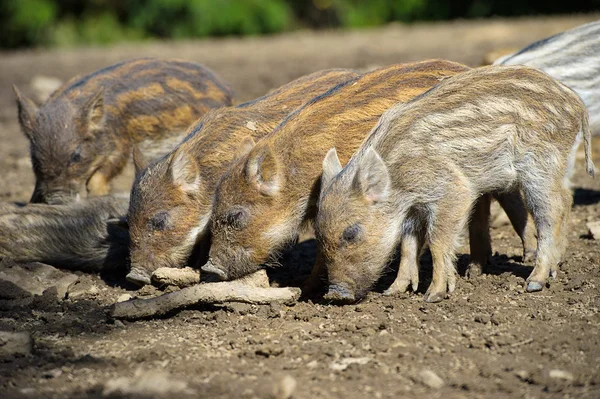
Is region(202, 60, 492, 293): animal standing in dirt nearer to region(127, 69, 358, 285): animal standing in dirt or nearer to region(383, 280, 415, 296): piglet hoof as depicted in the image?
region(127, 69, 358, 285): animal standing in dirt

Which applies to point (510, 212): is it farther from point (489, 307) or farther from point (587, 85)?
point (587, 85)

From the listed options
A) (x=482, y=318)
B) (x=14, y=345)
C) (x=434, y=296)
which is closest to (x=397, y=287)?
(x=434, y=296)

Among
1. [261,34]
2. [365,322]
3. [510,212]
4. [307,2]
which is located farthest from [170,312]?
[307,2]

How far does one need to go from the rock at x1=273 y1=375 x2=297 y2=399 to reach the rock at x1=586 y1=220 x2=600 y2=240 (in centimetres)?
253

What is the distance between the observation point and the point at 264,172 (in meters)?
4.36

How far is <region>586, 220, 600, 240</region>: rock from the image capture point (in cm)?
484

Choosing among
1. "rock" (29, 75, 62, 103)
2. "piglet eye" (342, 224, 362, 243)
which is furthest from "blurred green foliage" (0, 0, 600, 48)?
"piglet eye" (342, 224, 362, 243)

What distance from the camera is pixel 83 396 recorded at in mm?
3039

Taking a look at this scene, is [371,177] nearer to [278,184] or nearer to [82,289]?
[278,184]

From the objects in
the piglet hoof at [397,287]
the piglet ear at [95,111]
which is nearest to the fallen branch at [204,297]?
the piglet hoof at [397,287]

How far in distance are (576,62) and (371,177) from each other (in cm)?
231

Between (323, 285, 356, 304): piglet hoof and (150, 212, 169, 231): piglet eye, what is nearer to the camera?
(323, 285, 356, 304): piglet hoof

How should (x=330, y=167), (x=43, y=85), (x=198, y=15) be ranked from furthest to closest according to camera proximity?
(x=198, y=15) → (x=43, y=85) → (x=330, y=167)

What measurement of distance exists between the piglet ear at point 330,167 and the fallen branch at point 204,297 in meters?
0.56
